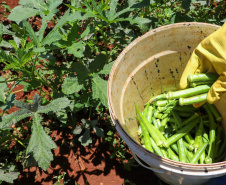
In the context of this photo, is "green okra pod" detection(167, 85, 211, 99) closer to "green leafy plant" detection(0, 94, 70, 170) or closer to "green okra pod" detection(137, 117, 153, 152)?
"green okra pod" detection(137, 117, 153, 152)

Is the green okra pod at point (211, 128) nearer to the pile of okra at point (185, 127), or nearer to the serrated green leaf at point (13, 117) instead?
the pile of okra at point (185, 127)

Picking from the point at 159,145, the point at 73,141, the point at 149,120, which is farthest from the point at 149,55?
the point at 73,141

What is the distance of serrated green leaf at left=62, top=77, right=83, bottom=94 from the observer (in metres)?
2.38

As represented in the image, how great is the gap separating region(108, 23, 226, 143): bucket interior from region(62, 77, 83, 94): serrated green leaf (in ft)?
1.40

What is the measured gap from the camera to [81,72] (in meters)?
2.41

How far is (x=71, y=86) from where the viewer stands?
2.41m

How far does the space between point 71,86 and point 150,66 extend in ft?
3.50

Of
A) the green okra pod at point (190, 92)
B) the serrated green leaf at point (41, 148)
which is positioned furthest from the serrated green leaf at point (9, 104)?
the green okra pod at point (190, 92)

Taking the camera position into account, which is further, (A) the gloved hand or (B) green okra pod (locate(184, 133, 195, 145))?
(B) green okra pod (locate(184, 133, 195, 145))

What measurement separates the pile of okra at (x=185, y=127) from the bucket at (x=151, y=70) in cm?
15

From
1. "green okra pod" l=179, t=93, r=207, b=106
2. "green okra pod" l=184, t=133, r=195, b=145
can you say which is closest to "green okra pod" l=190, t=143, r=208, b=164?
"green okra pod" l=184, t=133, r=195, b=145

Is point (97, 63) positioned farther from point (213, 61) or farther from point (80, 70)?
point (213, 61)

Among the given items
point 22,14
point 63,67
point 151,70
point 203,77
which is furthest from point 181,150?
point 22,14

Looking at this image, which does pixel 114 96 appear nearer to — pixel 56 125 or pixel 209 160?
pixel 209 160
